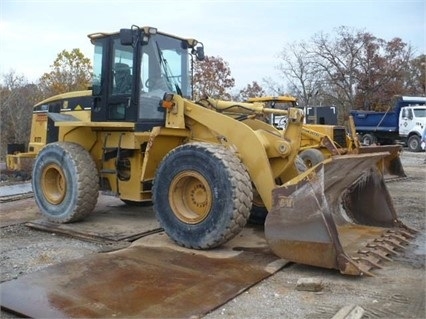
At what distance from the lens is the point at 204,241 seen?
5.21 meters

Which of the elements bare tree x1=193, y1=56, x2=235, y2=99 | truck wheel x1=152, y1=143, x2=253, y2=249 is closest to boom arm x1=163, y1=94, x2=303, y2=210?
truck wheel x1=152, y1=143, x2=253, y2=249

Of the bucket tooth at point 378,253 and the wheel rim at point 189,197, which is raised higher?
the wheel rim at point 189,197

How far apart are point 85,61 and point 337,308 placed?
26.7 metres

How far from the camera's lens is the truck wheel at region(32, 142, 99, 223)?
6504 mm

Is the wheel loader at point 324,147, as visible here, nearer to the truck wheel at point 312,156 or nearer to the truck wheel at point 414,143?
the truck wheel at point 312,156

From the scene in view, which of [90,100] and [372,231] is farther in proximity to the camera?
[90,100]

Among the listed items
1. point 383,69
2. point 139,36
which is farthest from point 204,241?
point 383,69

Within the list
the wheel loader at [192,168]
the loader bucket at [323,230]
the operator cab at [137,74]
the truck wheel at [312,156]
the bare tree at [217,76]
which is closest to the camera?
the loader bucket at [323,230]

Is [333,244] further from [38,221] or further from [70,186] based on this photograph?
[38,221]

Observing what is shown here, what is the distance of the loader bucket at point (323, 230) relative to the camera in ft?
14.7

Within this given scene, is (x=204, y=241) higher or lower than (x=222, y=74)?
lower

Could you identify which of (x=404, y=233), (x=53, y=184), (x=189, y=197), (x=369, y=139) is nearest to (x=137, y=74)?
(x=189, y=197)

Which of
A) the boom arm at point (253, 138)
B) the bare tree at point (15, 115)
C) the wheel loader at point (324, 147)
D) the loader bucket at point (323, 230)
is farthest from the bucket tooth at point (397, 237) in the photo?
the bare tree at point (15, 115)

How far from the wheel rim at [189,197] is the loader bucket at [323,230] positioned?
0.95 m
